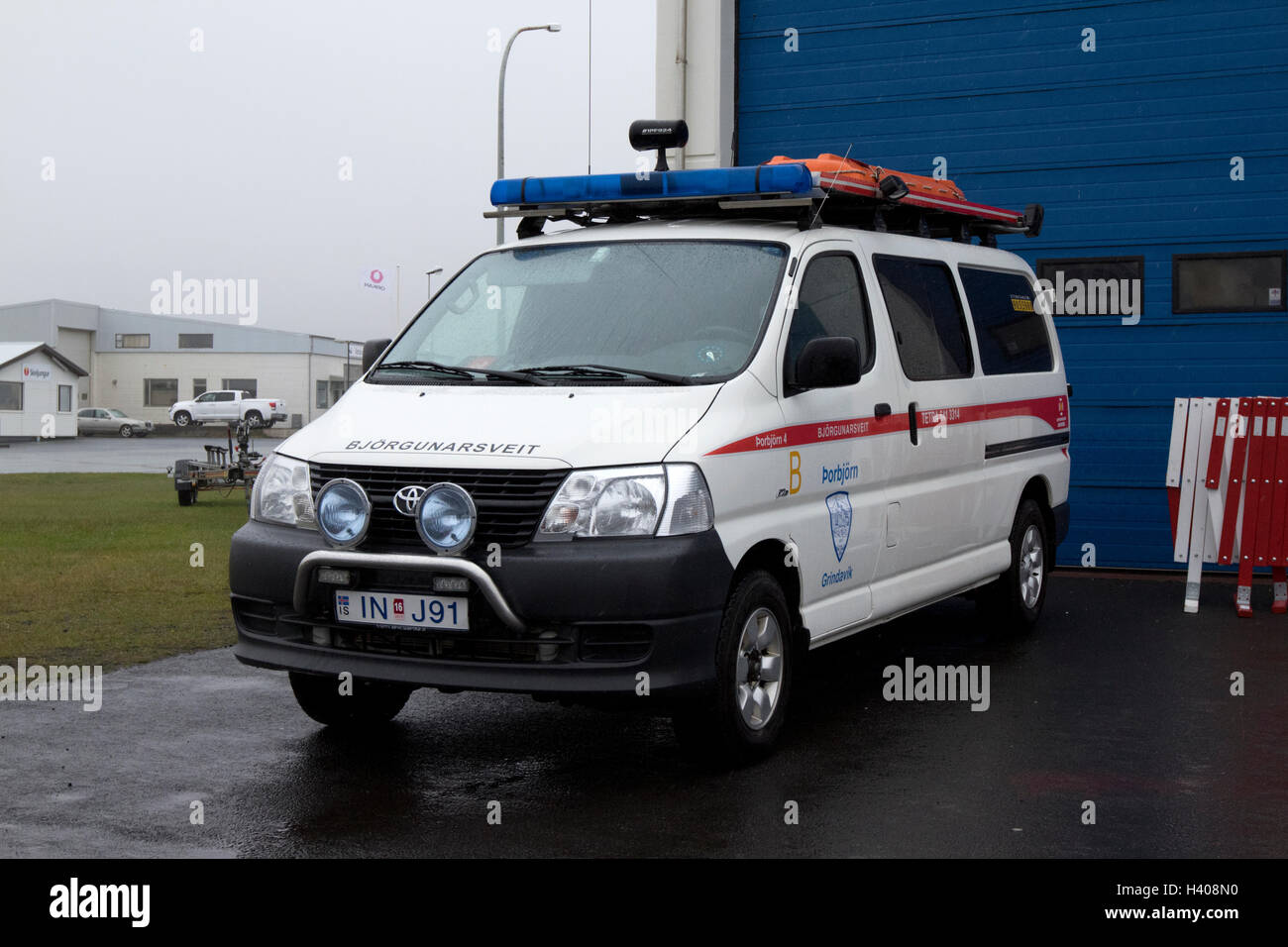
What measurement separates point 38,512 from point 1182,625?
14111mm

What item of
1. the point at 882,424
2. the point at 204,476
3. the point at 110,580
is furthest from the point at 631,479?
the point at 204,476

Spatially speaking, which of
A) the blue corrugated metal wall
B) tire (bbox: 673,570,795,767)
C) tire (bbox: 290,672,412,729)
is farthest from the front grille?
the blue corrugated metal wall

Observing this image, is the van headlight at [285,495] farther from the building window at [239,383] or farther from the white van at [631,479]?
the building window at [239,383]

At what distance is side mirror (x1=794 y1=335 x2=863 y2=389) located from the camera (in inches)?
223

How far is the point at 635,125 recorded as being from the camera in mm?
7562

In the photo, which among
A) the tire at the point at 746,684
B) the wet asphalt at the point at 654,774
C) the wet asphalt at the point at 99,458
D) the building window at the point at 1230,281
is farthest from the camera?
the wet asphalt at the point at 99,458

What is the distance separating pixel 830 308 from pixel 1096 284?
5.99m

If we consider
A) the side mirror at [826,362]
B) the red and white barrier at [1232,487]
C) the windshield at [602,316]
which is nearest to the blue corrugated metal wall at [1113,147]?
the red and white barrier at [1232,487]

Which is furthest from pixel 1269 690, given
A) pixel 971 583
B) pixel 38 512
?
pixel 38 512

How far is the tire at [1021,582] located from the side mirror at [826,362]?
9.59 ft

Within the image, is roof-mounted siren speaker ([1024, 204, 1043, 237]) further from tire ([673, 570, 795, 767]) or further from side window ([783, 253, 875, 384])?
tire ([673, 570, 795, 767])

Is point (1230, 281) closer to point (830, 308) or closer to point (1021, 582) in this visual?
point (1021, 582)

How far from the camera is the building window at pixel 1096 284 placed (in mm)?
11414

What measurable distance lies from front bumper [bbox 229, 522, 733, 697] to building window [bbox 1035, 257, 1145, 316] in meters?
7.17
